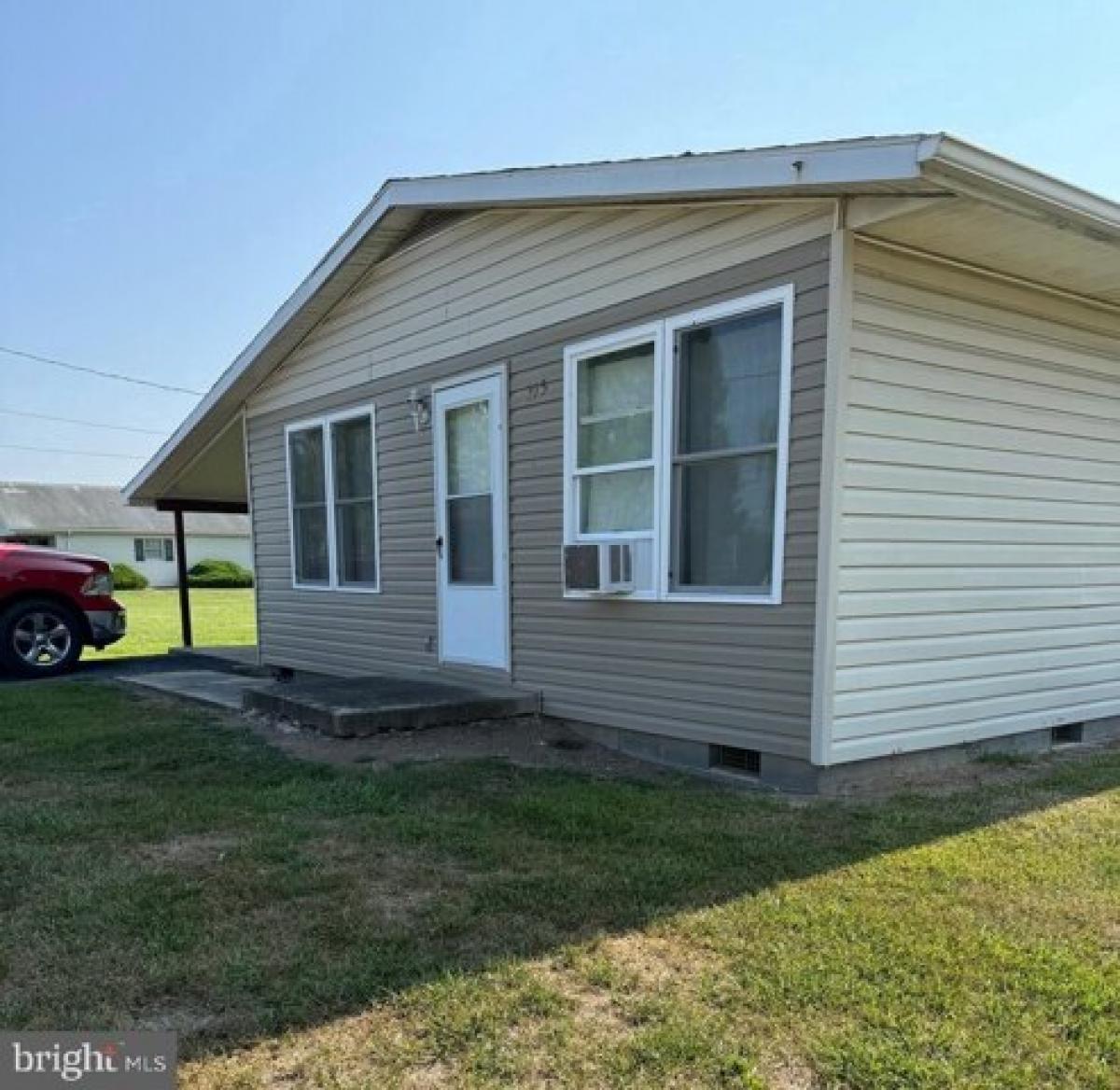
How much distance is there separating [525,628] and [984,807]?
2.97 meters

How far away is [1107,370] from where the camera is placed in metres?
5.00

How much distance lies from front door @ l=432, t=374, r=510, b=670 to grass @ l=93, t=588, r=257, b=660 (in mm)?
6396

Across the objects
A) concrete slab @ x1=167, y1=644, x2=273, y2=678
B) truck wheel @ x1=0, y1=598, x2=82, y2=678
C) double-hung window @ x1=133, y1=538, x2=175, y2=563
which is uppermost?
truck wheel @ x1=0, y1=598, x2=82, y2=678

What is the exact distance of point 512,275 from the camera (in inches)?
221

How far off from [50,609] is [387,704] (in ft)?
18.0

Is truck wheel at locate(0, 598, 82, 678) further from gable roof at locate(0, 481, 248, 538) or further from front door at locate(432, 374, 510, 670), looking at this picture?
gable roof at locate(0, 481, 248, 538)

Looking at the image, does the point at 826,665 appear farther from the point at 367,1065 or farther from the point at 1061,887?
the point at 367,1065

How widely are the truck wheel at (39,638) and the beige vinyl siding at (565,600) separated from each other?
89.0 inches

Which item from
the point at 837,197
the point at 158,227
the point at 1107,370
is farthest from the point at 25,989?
the point at 158,227

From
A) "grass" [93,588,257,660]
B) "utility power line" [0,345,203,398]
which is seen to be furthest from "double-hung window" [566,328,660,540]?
"utility power line" [0,345,203,398]

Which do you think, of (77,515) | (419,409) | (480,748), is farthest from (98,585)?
(77,515)

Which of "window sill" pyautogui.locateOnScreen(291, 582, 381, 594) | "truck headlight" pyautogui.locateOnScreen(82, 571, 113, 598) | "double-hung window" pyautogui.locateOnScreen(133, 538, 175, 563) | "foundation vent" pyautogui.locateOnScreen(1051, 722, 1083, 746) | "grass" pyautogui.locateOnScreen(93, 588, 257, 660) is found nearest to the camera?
"foundation vent" pyautogui.locateOnScreen(1051, 722, 1083, 746)

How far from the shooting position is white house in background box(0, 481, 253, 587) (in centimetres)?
3650

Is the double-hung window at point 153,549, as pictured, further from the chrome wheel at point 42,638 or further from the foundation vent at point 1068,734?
the foundation vent at point 1068,734
